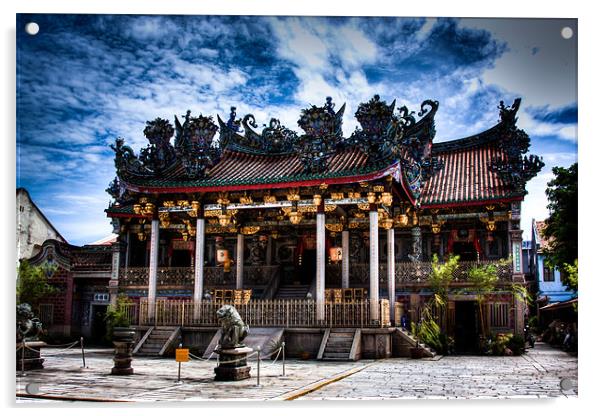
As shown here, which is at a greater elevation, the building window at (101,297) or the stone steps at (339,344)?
the building window at (101,297)

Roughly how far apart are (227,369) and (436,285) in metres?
10.8

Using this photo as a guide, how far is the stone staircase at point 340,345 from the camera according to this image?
1672 cm

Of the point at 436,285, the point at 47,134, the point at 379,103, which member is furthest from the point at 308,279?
the point at 47,134

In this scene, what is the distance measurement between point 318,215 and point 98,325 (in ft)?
37.7

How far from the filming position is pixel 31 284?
615 inches

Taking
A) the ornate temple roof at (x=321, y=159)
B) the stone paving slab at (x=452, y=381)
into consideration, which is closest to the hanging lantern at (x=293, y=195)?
the ornate temple roof at (x=321, y=159)

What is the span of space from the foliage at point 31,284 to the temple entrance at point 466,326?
13.2 meters

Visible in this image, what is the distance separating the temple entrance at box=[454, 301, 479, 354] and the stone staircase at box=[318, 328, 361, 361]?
5.91 metres

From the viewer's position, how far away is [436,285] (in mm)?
21344

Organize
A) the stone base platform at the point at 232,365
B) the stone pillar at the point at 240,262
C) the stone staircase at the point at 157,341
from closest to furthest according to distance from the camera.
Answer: the stone base platform at the point at 232,365
the stone staircase at the point at 157,341
the stone pillar at the point at 240,262


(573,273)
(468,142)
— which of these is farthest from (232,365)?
(468,142)

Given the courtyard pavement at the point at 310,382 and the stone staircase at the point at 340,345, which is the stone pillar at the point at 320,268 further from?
the courtyard pavement at the point at 310,382

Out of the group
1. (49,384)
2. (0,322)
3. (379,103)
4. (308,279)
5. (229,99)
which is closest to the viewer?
(0,322)

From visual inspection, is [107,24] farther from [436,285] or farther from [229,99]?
[436,285]
